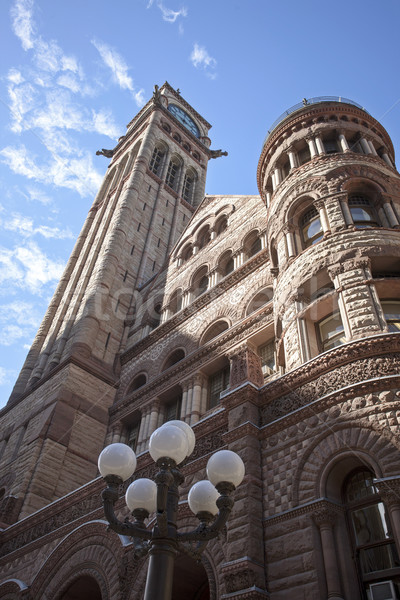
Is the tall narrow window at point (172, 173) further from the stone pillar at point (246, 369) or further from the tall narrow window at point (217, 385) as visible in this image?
the stone pillar at point (246, 369)

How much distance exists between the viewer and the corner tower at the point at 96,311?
61.9 feet

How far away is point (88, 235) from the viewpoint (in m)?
35.7

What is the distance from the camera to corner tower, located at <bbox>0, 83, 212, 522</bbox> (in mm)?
18859

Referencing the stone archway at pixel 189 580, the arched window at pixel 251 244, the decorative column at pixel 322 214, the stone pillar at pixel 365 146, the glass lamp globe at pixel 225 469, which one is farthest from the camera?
the arched window at pixel 251 244

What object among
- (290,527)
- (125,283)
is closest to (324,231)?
(290,527)

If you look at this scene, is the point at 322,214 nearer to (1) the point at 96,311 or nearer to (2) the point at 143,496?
(2) the point at 143,496

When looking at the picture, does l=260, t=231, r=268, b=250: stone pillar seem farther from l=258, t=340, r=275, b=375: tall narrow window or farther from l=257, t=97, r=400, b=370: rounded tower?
l=258, t=340, r=275, b=375: tall narrow window

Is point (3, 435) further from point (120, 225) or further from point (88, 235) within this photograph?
point (88, 235)

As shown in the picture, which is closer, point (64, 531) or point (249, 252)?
point (64, 531)

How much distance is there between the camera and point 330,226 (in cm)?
1392

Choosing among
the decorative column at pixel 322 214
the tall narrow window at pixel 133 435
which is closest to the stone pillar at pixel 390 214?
the decorative column at pixel 322 214

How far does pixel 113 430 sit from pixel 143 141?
26.7 meters

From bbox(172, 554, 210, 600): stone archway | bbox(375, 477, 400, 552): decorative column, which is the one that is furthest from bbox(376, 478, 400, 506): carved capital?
bbox(172, 554, 210, 600): stone archway

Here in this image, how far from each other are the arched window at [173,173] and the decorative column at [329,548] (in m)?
34.6
